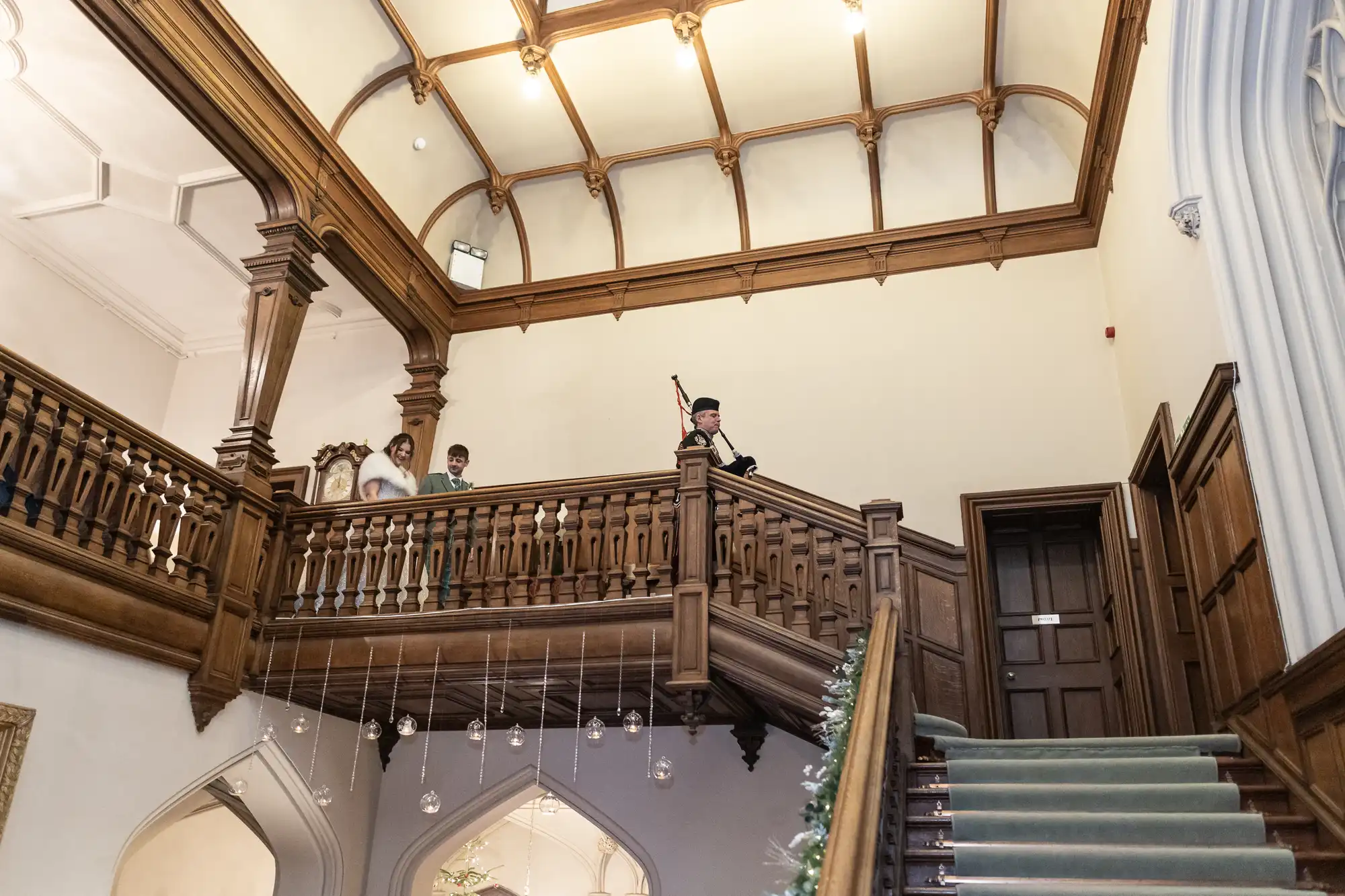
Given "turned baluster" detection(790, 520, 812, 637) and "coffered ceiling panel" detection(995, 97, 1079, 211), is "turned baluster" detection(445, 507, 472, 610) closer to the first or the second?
"turned baluster" detection(790, 520, 812, 637)

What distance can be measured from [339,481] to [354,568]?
7.83 feet

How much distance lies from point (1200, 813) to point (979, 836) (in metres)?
0.99

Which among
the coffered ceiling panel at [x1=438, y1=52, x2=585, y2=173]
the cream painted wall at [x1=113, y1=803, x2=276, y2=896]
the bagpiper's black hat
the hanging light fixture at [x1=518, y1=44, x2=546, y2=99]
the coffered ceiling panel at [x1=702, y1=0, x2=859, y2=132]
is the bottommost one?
the cream painted wall at [x1=113, y1=803, x2=276, y2=896]

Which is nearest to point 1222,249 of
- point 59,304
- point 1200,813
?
point 1200,813

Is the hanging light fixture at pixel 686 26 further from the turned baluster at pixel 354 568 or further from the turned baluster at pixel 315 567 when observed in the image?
the turned baluster at pixel 315 567

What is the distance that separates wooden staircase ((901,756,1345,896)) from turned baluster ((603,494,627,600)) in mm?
2218

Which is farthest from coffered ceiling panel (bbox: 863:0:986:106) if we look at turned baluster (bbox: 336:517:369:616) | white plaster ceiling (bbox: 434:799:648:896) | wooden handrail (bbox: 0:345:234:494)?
white plaster ceiling (bbox: 434:799:648:896)

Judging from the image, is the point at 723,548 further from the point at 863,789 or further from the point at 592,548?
the point at 863,789

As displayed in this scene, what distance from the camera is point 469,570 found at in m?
6.91

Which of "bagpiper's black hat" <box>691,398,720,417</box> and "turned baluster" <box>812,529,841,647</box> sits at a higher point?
"bagpiper's black hat" <box>691,398,720,417</box>

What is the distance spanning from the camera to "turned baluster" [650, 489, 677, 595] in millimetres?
6414

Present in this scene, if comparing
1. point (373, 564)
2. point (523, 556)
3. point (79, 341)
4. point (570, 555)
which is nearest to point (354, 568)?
point (373, 564)

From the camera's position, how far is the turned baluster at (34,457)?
552 cm

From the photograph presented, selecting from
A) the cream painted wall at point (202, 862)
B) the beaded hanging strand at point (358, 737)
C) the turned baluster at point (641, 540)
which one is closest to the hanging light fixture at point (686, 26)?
the turned baluster at point (641, 540)
